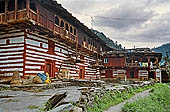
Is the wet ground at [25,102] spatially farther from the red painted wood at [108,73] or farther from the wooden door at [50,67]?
the red painted wood at [108,73]

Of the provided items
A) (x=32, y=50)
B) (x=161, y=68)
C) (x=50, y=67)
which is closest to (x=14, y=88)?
(x=32, y=50)

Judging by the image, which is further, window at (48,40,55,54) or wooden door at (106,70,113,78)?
wooden door at (106,70,113,78)

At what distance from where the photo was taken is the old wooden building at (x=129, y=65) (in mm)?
31045

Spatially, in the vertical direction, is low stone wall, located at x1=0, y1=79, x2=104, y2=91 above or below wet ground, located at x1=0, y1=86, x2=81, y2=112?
below

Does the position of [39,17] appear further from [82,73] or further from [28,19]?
[82,73]

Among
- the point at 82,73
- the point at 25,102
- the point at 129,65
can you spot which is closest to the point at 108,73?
the point at 129,65

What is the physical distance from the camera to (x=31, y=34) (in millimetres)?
12867

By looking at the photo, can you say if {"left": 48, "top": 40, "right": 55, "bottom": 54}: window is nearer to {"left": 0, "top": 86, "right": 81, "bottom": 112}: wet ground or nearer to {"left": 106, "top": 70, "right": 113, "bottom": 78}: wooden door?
{"left": 0, "top": 86, "right": 81, "bottom": 112}: wet ground

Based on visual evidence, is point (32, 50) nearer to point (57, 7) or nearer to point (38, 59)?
point (38, 59)

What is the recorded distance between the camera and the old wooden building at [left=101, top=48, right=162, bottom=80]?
31.0 metres

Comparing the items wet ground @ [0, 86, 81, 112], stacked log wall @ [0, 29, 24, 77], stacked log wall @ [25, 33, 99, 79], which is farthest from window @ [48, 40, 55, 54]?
wet ground @ [0, 86, 81, 112]

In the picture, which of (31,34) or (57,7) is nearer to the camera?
(31,34)

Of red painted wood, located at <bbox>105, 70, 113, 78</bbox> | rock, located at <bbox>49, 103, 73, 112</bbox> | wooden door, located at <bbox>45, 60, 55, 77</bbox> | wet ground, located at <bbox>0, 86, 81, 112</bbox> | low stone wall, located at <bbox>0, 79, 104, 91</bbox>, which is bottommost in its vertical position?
red painted wood, located at <bbox>105, 70, 113, 78</bbox>

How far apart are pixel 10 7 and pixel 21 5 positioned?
85 centimetres
